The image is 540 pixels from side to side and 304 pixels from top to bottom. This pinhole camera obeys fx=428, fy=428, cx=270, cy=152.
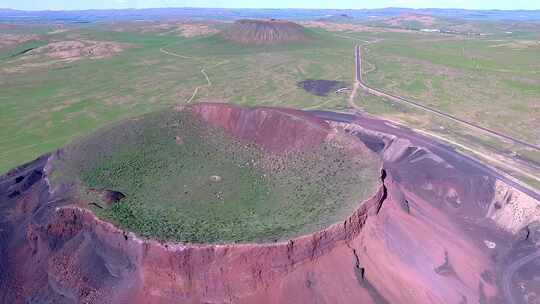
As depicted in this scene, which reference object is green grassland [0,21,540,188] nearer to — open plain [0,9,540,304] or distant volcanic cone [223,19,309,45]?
open plain [0,9,540,304]

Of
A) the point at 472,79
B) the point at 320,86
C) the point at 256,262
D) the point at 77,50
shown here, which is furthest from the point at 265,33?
the point at 256,262

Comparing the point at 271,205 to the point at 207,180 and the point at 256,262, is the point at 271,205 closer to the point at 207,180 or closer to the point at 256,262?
the point at 207,180

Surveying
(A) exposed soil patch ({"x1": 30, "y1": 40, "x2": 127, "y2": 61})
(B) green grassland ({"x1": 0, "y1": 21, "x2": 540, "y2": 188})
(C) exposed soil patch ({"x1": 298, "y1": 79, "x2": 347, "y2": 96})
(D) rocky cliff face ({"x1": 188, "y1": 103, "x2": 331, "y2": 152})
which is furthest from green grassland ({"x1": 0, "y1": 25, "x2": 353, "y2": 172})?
(D) rocky cliff face ({"x1": 188, "y1": 103, "x2": 331, "y2": 152})

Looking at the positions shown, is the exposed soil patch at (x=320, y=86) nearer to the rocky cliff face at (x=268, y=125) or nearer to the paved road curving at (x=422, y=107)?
the paved road curving at (x=422, y=107)

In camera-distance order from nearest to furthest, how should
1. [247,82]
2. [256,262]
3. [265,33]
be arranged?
[256,262], [247,82], [265,33]

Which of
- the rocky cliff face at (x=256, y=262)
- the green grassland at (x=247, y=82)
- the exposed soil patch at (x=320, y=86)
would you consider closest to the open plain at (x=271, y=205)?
the rocky cliff face at (x=256, y=262)

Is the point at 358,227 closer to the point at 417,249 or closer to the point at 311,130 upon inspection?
the point at 417,249
